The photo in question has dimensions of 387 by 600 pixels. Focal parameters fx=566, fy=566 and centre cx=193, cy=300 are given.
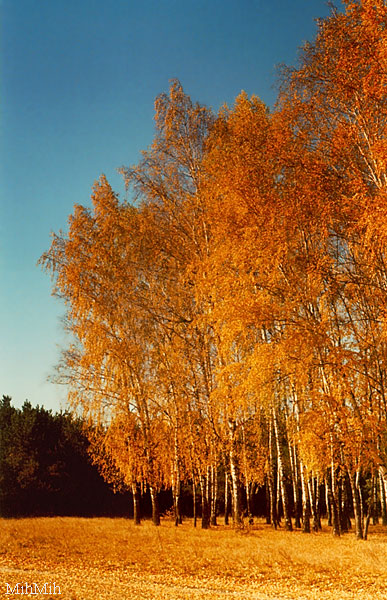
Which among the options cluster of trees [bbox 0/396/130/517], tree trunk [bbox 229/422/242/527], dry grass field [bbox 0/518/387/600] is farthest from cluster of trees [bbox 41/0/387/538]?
cluster of trees [bbox 0/396/130/517]

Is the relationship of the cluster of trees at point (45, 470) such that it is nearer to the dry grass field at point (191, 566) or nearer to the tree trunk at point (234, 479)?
the tree trunk at point (234, 479)

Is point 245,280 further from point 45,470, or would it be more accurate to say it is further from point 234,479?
point 45,470

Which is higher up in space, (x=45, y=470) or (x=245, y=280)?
(x=245, y=280)

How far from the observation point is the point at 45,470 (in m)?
26.3

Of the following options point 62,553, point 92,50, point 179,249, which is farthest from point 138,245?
point 62,553

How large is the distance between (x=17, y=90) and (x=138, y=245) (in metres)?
4.89

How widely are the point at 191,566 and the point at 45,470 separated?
63.4ft

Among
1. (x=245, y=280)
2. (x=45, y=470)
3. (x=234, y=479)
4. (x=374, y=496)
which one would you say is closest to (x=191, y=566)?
(x=234, y=479)

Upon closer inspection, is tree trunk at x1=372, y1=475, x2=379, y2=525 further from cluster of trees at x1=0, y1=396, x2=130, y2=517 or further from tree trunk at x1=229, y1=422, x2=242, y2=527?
cluster of trees at x1=0, y1=396, x2=130, y2=517

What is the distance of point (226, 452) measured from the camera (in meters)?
13.4

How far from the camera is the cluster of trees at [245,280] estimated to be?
28.7 ft

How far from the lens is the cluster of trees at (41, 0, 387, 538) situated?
8742mm

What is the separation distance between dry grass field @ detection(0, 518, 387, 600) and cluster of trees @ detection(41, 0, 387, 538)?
63.8 inches

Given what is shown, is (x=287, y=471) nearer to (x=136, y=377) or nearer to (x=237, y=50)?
(x=136, y=377)
